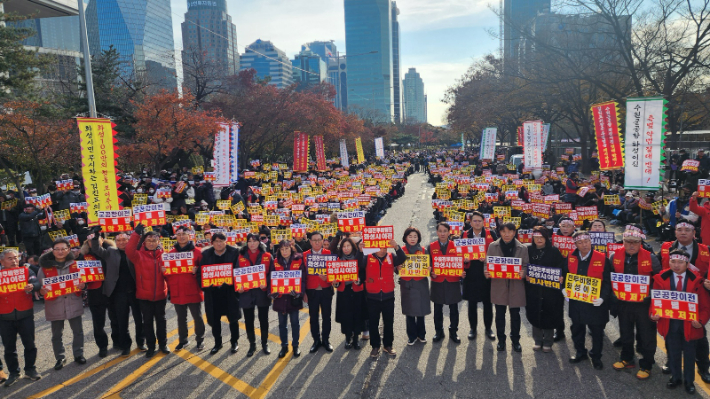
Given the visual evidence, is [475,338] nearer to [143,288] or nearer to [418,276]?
[418,276]

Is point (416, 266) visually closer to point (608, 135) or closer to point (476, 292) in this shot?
point (476, 292)

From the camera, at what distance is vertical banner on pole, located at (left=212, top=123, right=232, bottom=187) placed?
18.4 m

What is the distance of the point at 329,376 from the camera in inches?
233

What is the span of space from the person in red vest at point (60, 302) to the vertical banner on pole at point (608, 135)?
14.1 meters

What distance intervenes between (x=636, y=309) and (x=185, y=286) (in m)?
6.02

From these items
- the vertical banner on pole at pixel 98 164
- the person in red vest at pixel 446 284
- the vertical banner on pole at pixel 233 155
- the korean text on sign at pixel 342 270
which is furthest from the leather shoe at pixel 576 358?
the vertical banner on pole at pixel 233 155

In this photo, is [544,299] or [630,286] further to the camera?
[544,299]

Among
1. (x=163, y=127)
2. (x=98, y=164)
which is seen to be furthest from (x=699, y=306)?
(x=163, y=127)

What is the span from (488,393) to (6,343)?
622 centimetres

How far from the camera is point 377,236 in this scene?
6289 millimetres

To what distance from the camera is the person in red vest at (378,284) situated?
633 cm

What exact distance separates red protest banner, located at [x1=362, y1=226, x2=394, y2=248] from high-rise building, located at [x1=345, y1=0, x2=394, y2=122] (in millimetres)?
135647

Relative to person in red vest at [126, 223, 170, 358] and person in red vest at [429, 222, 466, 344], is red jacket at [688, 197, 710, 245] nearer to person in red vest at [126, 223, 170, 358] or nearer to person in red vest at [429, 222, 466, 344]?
person in red vest at [429, 222, 466, 344]

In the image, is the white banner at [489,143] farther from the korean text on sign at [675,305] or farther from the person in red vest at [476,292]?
the korean text on sign at [675,305]
